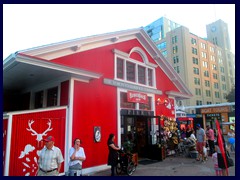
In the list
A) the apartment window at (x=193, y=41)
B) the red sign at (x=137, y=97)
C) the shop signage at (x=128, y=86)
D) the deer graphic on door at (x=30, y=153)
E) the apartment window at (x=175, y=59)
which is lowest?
the deer graphic on door at (x=30, y=153)

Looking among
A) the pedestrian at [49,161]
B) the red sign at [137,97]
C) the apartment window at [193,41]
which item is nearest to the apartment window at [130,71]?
the red sign at [137,97]

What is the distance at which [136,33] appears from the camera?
41.3 ft

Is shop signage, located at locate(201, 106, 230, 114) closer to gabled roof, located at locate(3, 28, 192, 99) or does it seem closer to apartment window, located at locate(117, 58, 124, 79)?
gabled roof, located at locate(3, 28, 192, 99)

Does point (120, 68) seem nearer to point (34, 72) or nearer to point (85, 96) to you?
point (85, 96)

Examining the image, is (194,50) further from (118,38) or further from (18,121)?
(18,121)

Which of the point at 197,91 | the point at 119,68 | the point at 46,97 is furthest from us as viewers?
the point at 197,91

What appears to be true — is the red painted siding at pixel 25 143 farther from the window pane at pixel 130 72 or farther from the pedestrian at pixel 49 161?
the window pane at pixel 130 72

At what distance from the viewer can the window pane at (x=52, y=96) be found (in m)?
9.66

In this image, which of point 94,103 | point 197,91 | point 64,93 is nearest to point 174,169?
point 94,103

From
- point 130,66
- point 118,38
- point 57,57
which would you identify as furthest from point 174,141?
point 57,57

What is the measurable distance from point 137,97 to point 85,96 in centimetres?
344

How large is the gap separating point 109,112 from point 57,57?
351 cm

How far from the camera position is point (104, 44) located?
1062 cm

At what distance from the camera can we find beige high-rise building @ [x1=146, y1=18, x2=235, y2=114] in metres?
49.3
